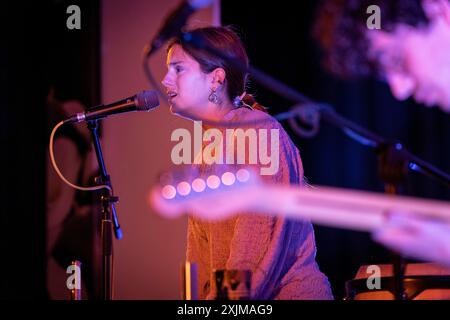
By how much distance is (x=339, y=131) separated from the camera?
11.6 ft

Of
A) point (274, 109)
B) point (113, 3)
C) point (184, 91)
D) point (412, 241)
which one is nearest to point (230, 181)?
point (184, 91)

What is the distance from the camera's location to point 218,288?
1.85 metres

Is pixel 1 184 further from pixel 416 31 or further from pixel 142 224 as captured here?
pixel 416 31

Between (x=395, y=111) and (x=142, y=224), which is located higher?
(x=395, y=111)

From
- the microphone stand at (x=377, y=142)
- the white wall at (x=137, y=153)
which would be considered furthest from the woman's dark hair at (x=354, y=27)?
the microphone stand at (x=377, y=142)

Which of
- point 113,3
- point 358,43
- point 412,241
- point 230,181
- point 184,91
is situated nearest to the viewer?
point 412,241

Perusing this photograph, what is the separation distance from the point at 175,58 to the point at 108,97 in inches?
53.7

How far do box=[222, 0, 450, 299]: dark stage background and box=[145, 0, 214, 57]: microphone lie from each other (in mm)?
1913

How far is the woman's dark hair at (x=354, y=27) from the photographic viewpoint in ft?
11.2

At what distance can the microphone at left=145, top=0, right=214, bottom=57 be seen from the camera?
5.35 ft

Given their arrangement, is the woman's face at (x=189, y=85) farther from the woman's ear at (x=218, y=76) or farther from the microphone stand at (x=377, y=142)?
the microphone stand at (x=377, y=142)

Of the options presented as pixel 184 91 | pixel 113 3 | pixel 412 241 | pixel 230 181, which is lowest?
pixel 412 241

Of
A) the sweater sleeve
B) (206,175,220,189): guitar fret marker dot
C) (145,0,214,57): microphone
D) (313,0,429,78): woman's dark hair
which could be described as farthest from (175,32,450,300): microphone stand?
(313,0,429,78): woman's dark hair

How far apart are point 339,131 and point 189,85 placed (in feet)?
4.05
